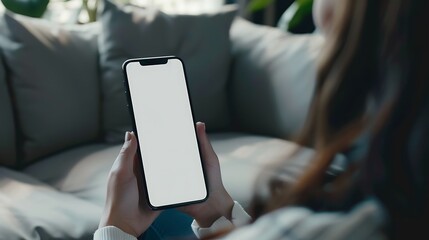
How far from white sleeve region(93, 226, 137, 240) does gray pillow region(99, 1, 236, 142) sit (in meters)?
1.02

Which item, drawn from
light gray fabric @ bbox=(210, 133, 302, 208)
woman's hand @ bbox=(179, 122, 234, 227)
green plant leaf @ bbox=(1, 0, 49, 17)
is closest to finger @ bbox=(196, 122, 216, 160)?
woman's hand @ bbox=(179, 122, 234, 227)

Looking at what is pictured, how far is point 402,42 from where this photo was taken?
53 centimetres

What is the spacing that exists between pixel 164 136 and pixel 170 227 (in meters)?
0.18

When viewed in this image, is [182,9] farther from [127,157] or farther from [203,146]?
[127,157]

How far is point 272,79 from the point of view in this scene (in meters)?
1.98

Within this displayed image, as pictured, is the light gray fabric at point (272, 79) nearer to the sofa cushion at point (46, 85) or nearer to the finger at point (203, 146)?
the sofa cushion at point (46, 85)

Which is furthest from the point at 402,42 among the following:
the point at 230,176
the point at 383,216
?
the point at 230,176

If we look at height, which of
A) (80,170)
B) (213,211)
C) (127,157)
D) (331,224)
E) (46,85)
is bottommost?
(80,170)

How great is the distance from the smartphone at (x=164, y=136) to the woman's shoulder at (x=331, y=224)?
44cm

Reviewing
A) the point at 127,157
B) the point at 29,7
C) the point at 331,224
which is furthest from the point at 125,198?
the point at 29,7

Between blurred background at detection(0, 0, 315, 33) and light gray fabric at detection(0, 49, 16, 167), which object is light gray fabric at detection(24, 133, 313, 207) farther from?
blurred background at detection(0, 0, 315, 33)

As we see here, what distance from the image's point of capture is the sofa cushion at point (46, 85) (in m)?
1.75

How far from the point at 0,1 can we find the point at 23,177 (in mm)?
638

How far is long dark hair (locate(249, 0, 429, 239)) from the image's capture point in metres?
0.53
